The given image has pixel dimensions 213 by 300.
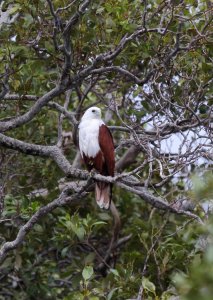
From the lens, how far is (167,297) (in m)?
3.66

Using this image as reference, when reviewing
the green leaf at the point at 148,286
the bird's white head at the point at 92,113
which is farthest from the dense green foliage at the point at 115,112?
the bird's white head at the point at 92,113

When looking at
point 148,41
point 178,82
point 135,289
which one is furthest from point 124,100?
point 135,289

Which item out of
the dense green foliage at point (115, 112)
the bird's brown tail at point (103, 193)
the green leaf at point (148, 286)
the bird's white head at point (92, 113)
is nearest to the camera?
the green leaf at point (148, 286)

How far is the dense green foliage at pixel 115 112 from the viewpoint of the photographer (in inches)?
152

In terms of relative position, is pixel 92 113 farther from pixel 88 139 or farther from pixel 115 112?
pixel 115 112

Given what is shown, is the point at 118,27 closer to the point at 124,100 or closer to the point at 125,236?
the point at 124,100

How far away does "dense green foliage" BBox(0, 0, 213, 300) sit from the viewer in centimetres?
387

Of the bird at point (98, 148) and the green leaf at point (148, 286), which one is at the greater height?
the bird at point (98, 148)

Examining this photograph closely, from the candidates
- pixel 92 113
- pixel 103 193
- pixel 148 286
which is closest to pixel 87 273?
pixel 148 286

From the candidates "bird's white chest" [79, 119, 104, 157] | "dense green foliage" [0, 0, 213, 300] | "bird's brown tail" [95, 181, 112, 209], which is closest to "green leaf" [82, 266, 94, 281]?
"dense green foliage" [0, 0, 213, 300]

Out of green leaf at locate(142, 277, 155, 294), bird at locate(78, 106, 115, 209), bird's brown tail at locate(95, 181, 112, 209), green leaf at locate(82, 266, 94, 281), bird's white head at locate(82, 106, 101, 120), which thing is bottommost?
green leaf at locate(142, 277, 155, 294)

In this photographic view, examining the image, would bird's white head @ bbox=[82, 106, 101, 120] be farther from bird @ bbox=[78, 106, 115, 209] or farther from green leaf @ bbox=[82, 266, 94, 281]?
green leaf @ bbox=[82, 266, 94, 281]

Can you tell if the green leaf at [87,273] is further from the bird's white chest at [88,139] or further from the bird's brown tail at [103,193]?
the bird's white chest at [88,139]

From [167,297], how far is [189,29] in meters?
1.83
